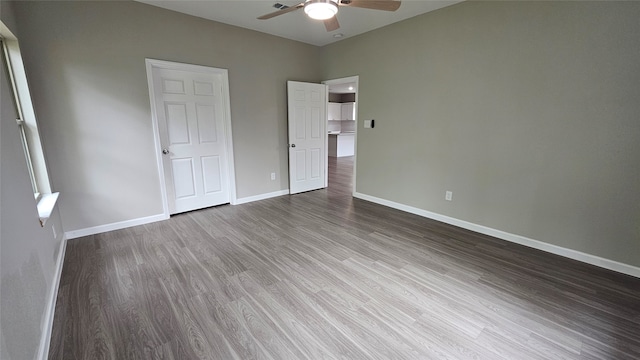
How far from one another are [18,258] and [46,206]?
1259mm

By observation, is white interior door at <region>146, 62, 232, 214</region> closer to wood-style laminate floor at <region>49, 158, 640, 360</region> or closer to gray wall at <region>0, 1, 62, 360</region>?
wood-style laminate floor at <region>49, 158, 640, 360</region>

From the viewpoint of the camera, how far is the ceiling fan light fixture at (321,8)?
6.66 feet

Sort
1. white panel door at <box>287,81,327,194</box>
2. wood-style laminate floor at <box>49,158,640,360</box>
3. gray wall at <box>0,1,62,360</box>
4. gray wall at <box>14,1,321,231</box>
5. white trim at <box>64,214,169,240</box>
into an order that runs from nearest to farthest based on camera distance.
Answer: gray wall at <box>0,1,62,360</box> → wood-style laminate floor at <box>49,158,640,360</box> → gray wall at <box>14,1,321,231</box> → white trim at <box>64,214,169,240</box> → white panel door at <box>287,81,327,194</box>

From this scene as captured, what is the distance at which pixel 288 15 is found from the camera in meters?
3.46

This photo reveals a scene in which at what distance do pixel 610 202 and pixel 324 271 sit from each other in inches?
103

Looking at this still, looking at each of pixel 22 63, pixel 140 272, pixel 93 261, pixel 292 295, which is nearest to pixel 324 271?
pixel 292 295

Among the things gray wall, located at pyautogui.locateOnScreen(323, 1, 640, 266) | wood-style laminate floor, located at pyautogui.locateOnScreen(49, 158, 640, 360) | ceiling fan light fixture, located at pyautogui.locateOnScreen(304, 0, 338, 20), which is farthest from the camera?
gray wall, located at pyautogui.locateOnScreen(323, 1, 640, 266)

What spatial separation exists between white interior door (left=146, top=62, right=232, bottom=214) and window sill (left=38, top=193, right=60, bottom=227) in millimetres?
1132

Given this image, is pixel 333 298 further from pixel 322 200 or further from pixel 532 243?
pixel 322 200

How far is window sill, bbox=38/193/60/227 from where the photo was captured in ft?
6.82

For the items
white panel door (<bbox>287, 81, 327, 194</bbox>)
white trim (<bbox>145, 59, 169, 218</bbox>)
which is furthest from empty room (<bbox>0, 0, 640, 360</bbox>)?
white panel door (<bbox>287, 81, 327, 194</bbox>)

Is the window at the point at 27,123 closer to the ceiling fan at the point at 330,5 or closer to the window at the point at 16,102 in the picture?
the window at the point at 16,102

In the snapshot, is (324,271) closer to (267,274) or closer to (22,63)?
(267,274)

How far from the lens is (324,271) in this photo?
242 centimetres
